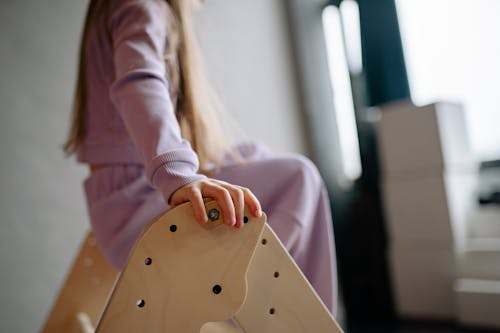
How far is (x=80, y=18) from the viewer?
1105mm

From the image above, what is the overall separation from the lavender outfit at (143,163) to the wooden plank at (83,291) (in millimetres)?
121

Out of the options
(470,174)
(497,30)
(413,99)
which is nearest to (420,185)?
(470,174)

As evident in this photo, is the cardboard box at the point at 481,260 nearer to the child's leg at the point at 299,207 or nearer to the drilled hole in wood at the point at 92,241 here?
the child's leg at the point at 299,207

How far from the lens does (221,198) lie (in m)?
0.42

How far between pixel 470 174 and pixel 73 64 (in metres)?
1.31

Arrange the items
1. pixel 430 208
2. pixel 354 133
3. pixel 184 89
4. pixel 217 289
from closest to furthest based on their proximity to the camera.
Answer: pixel 217 289
pixel 184 89
pixel 430 208
pixel 354 133

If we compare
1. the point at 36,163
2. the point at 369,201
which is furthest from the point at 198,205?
the point at 369,201

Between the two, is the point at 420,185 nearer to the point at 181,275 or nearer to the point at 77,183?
the point at 77,183

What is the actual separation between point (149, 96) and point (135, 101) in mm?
19

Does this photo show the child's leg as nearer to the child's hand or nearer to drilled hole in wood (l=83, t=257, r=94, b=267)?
the child's hand

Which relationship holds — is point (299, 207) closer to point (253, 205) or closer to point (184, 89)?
point (253, 205)

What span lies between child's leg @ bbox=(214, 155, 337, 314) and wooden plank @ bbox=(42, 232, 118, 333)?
30 centimetres

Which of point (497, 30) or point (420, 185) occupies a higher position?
point (497, 30)

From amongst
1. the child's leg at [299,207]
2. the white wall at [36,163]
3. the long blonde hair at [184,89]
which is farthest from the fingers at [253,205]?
the white wall at [36,163]
